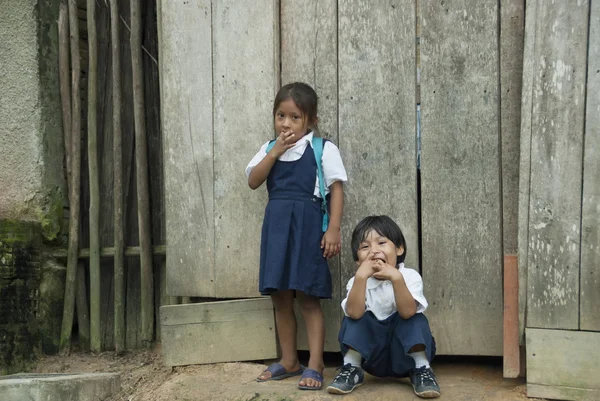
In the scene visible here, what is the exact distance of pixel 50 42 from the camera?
4.94m

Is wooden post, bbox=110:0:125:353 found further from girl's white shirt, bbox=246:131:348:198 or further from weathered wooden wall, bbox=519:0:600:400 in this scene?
weathered wooden wall, bbox=519:0:600:400

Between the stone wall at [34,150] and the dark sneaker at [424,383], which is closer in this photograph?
the dark sneaker at [424,383]

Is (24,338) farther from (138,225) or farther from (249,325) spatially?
(249,325)

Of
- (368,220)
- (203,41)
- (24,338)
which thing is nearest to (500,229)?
(368,220)

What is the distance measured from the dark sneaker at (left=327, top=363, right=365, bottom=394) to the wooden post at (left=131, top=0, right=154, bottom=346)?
1.51m

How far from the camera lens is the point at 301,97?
3.92m

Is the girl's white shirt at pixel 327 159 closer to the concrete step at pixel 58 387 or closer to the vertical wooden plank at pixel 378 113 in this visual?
the vertical wooden plank at pixel 378 113

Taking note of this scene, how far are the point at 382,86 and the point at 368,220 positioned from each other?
698mm

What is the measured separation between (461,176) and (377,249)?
1.99 ft

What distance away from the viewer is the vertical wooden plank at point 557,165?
3627 millimetres

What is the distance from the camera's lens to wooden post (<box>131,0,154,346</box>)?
4738 millimetres

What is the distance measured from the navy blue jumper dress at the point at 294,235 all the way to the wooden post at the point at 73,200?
4.67ft

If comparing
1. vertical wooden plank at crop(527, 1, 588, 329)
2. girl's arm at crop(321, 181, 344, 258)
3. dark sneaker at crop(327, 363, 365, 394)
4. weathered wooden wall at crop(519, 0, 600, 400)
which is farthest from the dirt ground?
girl's arm at crop(321, 181, 344, 258)

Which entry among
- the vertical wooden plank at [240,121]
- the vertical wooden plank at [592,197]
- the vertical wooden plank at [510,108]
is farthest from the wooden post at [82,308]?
the vertical wooden plank at [592,197]
